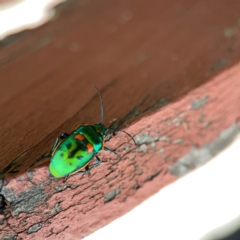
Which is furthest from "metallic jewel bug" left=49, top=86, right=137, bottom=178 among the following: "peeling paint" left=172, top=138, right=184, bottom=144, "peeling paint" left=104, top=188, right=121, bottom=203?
"peeling paint" left=172, top=138, right=184, bottom=144

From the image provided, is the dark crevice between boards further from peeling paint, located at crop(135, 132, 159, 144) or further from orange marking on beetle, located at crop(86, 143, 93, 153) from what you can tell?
orange marking on beetle, located at crop(86, 143, 93, 153)

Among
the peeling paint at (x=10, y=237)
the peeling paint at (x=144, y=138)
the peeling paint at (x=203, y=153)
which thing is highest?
the peeling paint at (x=144, y=138)

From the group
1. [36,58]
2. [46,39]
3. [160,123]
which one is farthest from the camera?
Answer: [46,39]

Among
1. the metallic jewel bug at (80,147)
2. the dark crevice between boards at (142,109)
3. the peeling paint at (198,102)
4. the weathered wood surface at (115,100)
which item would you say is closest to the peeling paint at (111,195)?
the weathered wood surface at (115,100)

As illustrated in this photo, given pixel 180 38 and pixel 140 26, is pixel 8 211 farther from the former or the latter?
pixel 140 26

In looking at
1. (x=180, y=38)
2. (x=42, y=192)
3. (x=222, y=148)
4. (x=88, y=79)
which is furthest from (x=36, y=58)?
(x=222, y=148)

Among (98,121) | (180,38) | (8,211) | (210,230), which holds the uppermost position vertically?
(180,38)

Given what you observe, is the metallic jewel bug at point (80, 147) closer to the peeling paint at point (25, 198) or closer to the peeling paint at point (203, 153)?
the peeling paint at point (25, 198)
